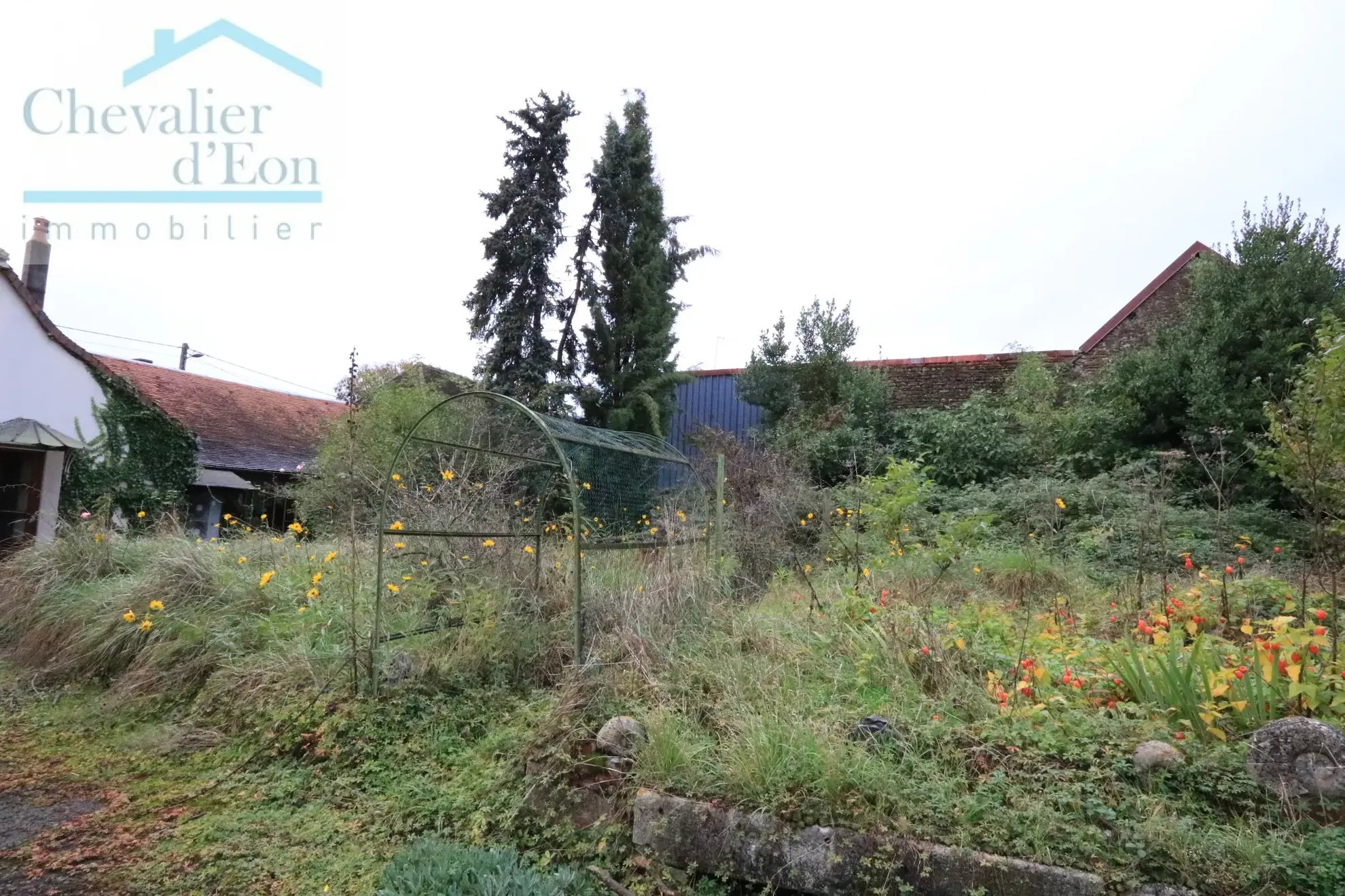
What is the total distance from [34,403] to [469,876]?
39.2ft

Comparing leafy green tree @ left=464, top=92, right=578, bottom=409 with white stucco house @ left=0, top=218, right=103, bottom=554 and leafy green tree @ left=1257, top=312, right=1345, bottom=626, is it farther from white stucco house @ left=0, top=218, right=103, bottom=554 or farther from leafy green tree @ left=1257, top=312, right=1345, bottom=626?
leafy green tree @ left=1257, top=312, right=1345, bottom=626

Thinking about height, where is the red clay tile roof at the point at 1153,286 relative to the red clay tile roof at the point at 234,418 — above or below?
above

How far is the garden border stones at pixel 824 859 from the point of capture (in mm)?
2242

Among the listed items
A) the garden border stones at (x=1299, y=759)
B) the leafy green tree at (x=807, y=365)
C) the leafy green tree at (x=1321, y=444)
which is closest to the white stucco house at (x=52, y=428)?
the leafy green tree at (x=807, y=365)

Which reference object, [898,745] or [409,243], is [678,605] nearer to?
[898,745]

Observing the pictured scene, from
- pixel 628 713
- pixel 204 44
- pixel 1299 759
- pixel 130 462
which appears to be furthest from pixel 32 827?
pixel 130 462

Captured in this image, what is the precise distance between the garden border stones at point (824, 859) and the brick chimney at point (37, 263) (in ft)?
43.9

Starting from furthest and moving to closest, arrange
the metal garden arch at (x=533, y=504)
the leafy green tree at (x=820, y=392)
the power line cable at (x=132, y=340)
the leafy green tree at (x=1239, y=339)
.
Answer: the power line cable at (x=132, y=340) < the leafy green tree at (x=820, y=392) < the leafy green tree at (x=1239, y=339) < the metal garden arch at (x=533, y=504)

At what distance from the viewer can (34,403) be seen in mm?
10336

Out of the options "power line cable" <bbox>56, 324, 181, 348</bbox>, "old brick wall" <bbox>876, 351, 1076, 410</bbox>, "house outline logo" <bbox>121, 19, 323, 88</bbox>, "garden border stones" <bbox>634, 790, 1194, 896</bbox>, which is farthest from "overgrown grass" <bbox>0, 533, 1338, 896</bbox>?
"power line cable" <bbox>56, 324, 181, 348</bbox>

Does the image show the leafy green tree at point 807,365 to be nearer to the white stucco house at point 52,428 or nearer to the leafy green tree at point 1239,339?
the leafy green tree at point 1239,339

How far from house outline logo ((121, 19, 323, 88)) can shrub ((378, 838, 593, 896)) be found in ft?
19.7

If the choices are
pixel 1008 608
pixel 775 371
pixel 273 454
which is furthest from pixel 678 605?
pixel 273 454

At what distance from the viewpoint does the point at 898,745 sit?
283cm
